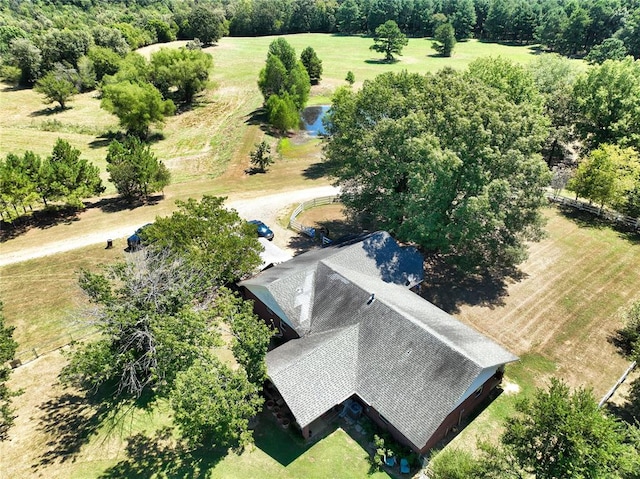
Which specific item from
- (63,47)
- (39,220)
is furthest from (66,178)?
(63,47)

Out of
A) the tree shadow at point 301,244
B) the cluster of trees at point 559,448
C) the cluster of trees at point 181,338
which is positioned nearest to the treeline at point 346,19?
the tree shadow at point 301,244

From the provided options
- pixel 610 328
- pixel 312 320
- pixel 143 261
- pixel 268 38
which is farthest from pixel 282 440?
pixel 268 38

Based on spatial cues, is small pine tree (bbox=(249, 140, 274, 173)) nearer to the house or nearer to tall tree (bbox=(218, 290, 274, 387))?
the house

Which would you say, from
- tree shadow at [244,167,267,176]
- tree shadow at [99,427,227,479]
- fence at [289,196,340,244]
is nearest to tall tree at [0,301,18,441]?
tree shadow at [99,427,227,479]

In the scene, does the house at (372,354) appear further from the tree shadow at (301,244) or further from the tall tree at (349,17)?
the tall tree at (349,17)

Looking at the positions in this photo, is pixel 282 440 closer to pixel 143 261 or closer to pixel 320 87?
pixel 143 261

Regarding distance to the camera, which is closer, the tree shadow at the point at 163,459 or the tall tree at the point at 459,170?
the tree shadow at the point at 163,459
